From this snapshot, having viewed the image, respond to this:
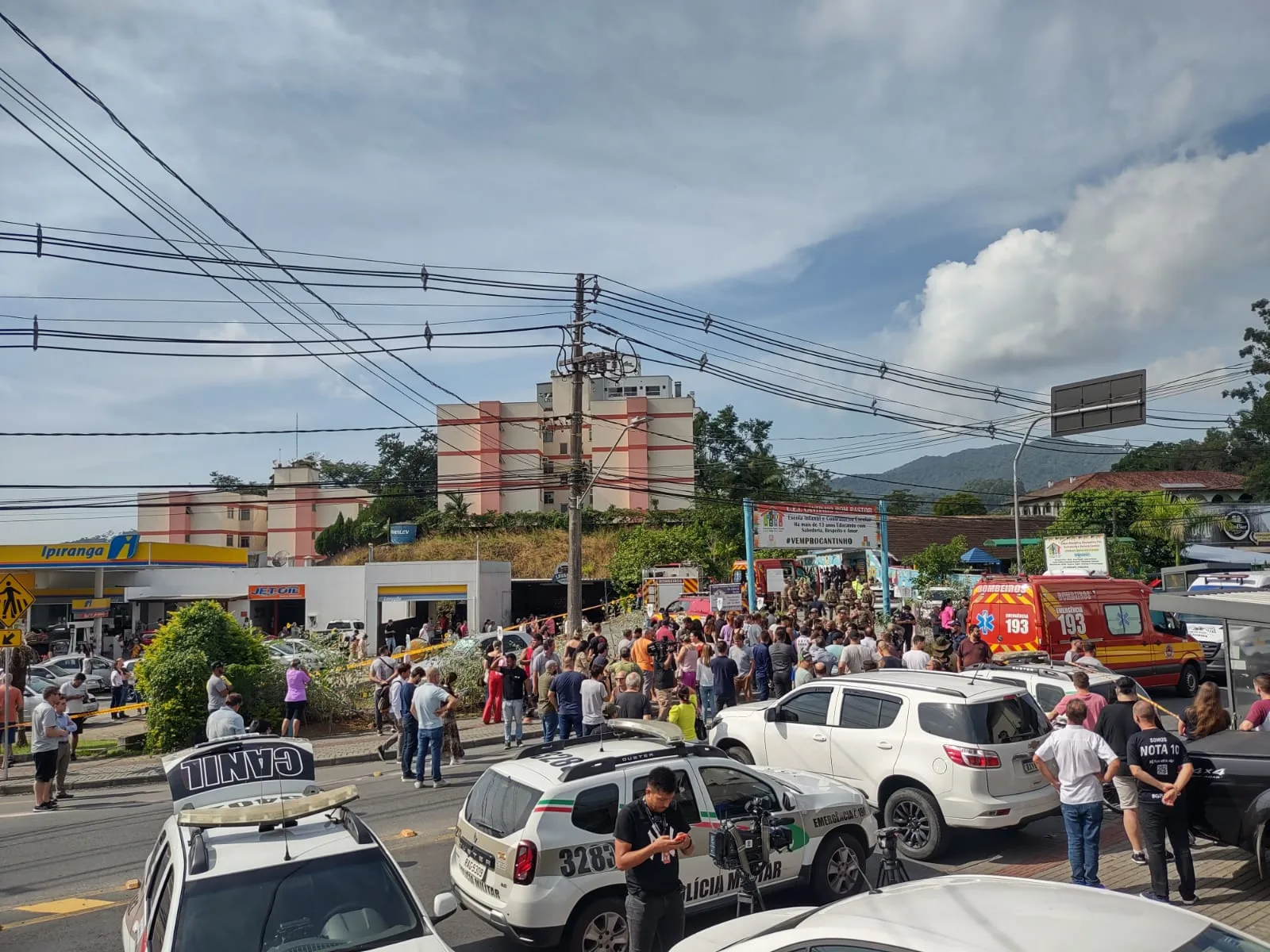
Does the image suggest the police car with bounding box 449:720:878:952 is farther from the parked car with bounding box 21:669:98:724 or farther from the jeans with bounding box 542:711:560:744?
the parked car with bounding box 21:669:98:724

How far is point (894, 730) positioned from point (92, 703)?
20.4 meters

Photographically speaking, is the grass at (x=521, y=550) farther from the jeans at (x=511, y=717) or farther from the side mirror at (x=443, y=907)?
the side mirror at (x=443, y=907)

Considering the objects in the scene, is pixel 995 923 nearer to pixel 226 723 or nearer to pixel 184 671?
pixel 226 723

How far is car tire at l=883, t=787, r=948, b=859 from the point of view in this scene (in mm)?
9250

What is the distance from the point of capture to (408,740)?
14.3 metres

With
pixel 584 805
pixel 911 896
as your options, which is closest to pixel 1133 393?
pixel 584 805

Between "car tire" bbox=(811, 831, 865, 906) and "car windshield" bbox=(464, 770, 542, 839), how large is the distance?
2586 mm

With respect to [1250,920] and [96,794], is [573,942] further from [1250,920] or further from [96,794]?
[96,794]

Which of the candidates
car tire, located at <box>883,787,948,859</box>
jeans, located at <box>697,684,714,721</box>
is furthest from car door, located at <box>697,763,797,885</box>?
jeans, located at <box>697,684,714,721</box>

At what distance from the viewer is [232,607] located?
47.7 meters

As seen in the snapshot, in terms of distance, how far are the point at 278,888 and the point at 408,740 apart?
31.1ft

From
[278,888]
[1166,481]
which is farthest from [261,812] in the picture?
[1166,481]

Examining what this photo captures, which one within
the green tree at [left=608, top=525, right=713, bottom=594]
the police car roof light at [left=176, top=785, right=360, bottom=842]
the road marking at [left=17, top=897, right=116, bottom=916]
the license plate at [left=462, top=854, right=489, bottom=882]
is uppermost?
the green tree at [left=608, top=525, right=713, bottom=594]

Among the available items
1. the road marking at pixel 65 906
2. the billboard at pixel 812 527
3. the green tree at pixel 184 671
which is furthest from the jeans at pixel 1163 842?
the billboard at pixel 812 527
